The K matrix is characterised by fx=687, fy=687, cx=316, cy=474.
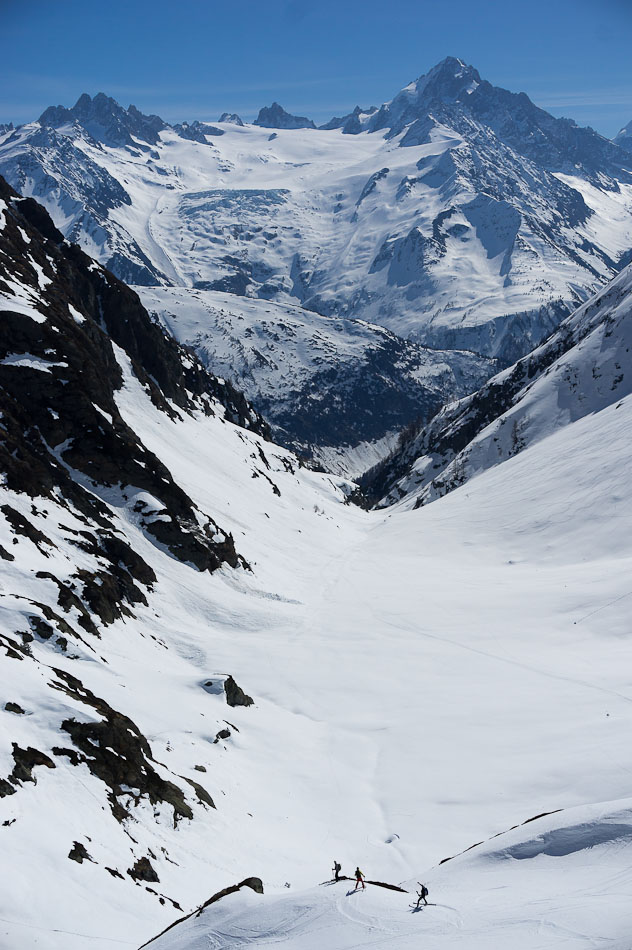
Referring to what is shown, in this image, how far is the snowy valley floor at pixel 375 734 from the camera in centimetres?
1678

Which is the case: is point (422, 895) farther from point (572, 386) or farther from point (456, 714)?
point (572, 386)

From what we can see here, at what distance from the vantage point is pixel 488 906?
16.4 meters

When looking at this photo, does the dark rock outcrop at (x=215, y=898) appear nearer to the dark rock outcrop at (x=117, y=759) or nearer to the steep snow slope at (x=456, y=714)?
the steep snow slope at (x=456, y=714)

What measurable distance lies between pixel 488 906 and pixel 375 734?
21.8m

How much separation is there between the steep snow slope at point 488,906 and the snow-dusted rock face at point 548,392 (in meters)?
104

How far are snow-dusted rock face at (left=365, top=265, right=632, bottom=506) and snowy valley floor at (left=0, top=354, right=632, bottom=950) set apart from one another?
3189 centimetres

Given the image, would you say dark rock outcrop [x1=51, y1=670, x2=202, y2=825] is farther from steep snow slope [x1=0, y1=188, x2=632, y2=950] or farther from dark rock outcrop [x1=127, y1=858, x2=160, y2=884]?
dark rock outcrop [x1=127, y1=858, x2=160, y2=884]

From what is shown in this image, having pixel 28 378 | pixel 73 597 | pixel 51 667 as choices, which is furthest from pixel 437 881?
pixel 28 378

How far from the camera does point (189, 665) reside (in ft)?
147

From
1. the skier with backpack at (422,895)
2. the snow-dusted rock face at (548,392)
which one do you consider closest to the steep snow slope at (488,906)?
A: the skier with backpack at (422,895)

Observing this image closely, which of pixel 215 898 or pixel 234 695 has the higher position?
pixel 215 898

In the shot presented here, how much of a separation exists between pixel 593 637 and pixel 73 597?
110 ft

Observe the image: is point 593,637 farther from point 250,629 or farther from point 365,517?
point 365,517

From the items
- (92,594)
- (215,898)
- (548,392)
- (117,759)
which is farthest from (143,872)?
(548,392)
